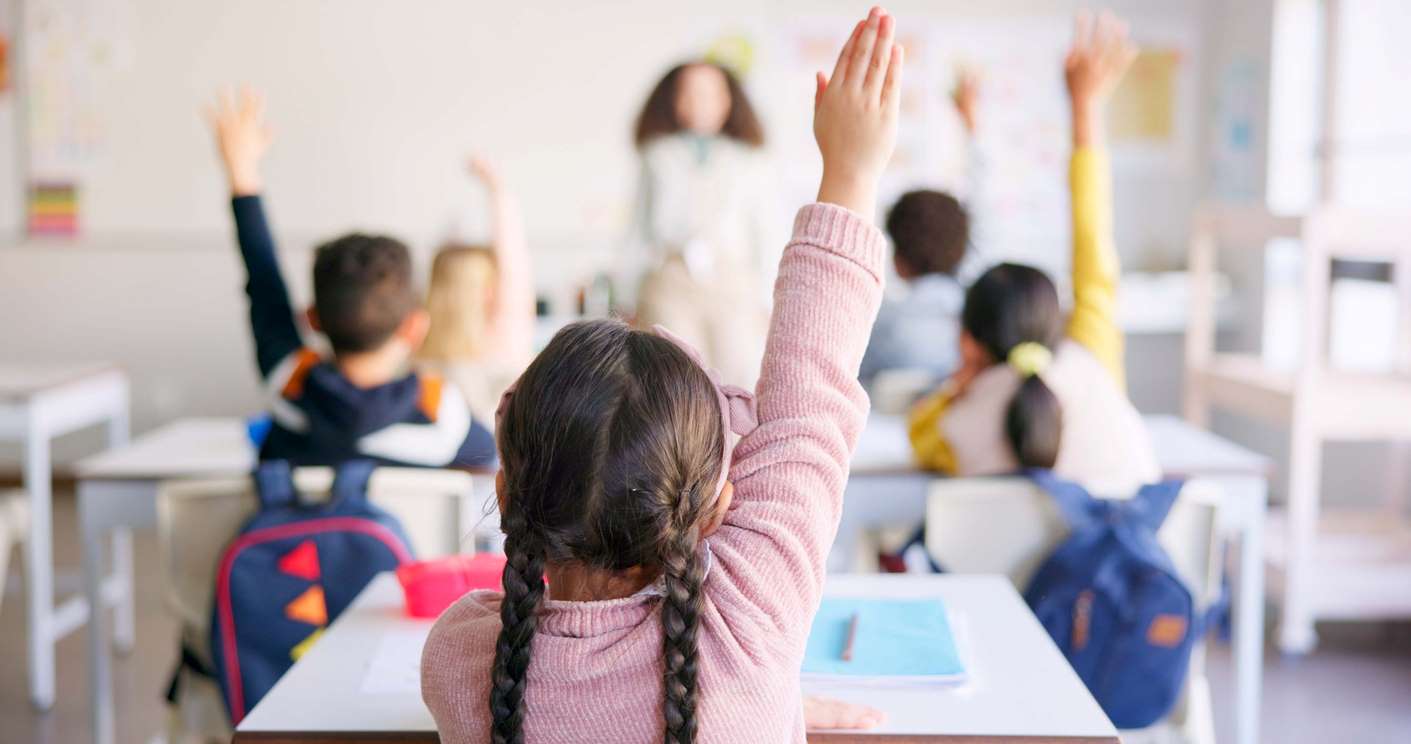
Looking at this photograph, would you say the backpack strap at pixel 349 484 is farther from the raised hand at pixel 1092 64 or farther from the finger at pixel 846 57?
the raised hand at pixel 1092 64

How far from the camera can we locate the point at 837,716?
1.15 m

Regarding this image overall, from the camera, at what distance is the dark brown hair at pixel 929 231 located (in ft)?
9.68

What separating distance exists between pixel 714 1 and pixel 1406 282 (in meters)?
2.69

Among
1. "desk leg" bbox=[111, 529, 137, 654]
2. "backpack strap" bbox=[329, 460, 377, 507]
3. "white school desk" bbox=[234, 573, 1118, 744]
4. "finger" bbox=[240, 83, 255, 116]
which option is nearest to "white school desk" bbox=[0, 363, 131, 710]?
"desk leg" bbox=[111, 529, 137, 654]

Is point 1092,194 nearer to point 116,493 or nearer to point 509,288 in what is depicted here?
point 509,288

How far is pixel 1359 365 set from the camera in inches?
168

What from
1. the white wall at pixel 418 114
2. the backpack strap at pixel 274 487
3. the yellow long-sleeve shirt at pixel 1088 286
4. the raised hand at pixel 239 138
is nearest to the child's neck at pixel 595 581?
the backpack strap at pixel 274 487

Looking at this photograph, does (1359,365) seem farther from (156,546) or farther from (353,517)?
(156,546)

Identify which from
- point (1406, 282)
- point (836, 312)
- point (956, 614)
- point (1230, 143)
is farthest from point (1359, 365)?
point (836, 312)

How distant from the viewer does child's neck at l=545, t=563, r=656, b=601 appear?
98 cm

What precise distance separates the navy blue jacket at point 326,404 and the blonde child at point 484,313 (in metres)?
0.65

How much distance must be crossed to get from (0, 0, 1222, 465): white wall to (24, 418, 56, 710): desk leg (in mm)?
2352

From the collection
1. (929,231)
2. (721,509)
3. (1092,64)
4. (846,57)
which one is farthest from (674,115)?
(721,509)

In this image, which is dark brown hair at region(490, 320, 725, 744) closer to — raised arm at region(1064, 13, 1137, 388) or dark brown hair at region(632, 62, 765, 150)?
raised arm at region(1064, 13, 1137, 388)
